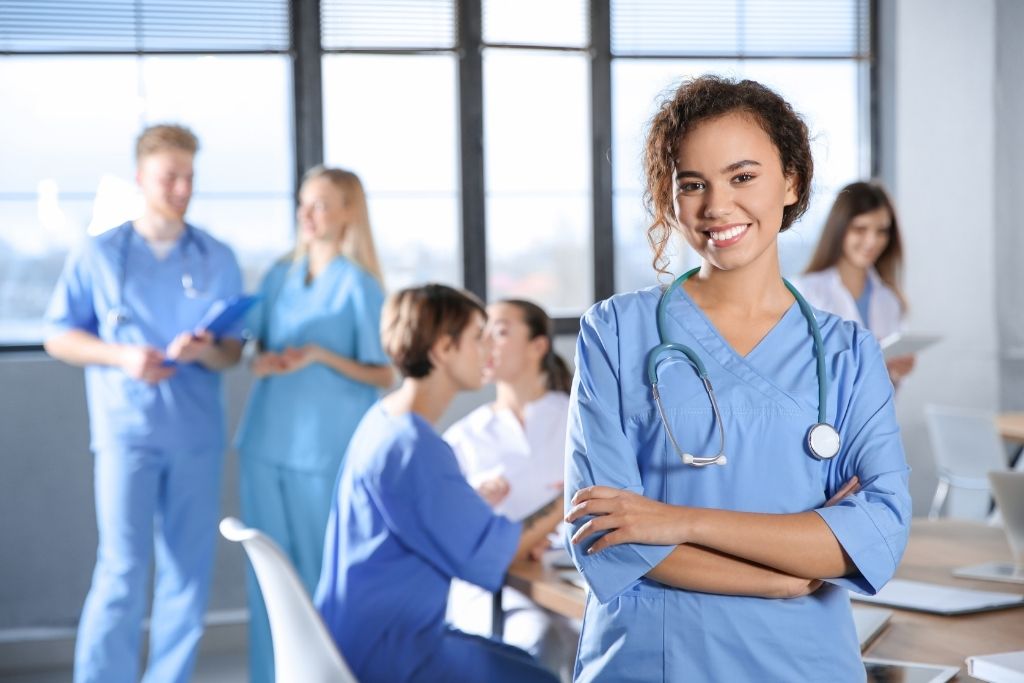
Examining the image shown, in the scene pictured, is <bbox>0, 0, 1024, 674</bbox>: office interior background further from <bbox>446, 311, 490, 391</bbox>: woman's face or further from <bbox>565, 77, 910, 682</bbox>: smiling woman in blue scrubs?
<bbox>565, 77, 910, 682</bbox>: smiling woman in blue scrubs

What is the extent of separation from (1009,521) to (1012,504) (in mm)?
40

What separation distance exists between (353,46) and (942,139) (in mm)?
2180

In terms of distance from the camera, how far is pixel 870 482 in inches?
44.9

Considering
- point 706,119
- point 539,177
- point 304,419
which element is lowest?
point 304,419

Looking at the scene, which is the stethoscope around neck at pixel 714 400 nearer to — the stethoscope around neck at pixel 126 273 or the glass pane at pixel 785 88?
the stethoscope around neck at pixel 126 273

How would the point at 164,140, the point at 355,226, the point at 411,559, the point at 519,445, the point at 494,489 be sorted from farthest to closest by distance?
the point at 355,226
the point at 164,140
the point at 519,445
the point at 494,489
the point at 411,559

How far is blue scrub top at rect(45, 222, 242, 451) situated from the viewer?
9.65ft

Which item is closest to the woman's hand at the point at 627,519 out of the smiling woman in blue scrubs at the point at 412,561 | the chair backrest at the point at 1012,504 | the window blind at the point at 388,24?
the smiling woman in blue scrubs at the point at 412,561

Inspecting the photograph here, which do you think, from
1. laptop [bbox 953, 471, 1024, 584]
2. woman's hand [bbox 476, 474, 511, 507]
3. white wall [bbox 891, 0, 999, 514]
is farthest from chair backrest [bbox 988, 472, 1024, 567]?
A: white wall [bbox 891, 0, 999, 514]

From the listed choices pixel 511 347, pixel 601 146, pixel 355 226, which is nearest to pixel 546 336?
pixel 511 347

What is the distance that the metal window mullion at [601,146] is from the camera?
13.8ft

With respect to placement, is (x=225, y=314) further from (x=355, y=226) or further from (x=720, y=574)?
(x=720, y=574)

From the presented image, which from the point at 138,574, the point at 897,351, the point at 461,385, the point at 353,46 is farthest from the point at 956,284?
the point at 138,574

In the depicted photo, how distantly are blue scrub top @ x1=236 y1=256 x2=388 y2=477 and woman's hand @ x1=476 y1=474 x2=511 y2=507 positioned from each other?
69cm
